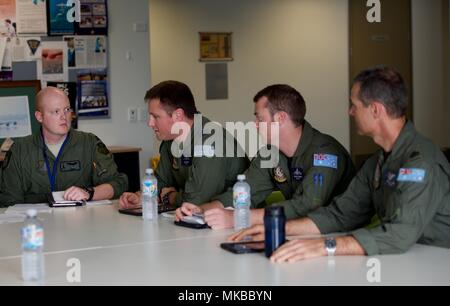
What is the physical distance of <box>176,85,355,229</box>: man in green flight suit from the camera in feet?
11.1

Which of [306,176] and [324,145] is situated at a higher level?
[324,145]

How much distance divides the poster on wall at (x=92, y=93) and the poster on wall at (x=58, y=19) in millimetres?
372

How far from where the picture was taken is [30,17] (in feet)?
20.0

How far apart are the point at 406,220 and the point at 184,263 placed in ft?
2.60

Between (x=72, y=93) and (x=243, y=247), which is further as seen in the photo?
(x=72, y=93)

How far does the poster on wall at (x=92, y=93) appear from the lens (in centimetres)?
630

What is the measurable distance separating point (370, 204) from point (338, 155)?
1.72 feet

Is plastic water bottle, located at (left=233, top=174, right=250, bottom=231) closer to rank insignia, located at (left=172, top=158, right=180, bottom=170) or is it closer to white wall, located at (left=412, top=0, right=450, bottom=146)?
rank insignia, located at (left=172, top=158, right=180, bottom=170)

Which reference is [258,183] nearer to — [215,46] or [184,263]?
[184,263]

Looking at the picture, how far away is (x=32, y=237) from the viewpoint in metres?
2.35

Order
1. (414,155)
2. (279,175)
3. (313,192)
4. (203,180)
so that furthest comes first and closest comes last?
(203,180) < (279,175) < (313,192) < (414,155)

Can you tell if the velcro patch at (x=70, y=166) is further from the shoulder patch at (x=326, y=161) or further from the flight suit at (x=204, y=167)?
the shoulder patch at (x=326, y=161)

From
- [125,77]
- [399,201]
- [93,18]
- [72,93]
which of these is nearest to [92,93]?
[72,93]
